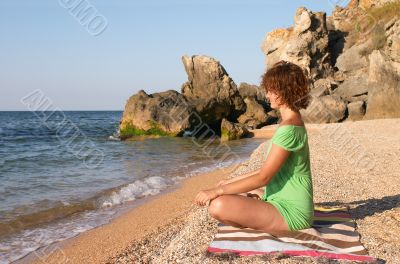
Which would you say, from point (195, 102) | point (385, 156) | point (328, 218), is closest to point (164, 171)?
point (385, 156)

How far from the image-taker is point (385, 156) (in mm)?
10742

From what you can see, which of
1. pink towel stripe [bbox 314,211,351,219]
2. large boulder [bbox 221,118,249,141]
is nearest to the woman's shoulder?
pink towel stripe [bbox 314,211,351,219]

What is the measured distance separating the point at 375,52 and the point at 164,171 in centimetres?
1792

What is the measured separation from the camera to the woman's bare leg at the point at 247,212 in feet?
12.9

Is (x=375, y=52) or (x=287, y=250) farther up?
(x=375, y=52)

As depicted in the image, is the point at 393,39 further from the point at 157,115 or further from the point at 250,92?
the point at 157,115

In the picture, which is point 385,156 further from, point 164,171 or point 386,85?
point 386,85

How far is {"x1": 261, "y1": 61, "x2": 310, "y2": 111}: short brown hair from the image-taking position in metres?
3.87

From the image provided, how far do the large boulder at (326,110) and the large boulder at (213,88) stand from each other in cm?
524

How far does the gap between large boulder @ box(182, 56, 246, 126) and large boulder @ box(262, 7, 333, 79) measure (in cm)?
730

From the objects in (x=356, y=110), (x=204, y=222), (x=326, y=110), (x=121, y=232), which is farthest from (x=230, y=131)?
(x=204, y=222)

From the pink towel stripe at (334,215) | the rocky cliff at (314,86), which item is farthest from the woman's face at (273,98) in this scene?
the rocky cliff at (314,86)

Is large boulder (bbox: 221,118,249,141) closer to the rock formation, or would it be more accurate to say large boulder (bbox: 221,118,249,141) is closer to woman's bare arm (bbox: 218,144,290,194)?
the rock formation

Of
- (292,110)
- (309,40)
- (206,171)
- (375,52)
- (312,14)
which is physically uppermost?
(312,14)
